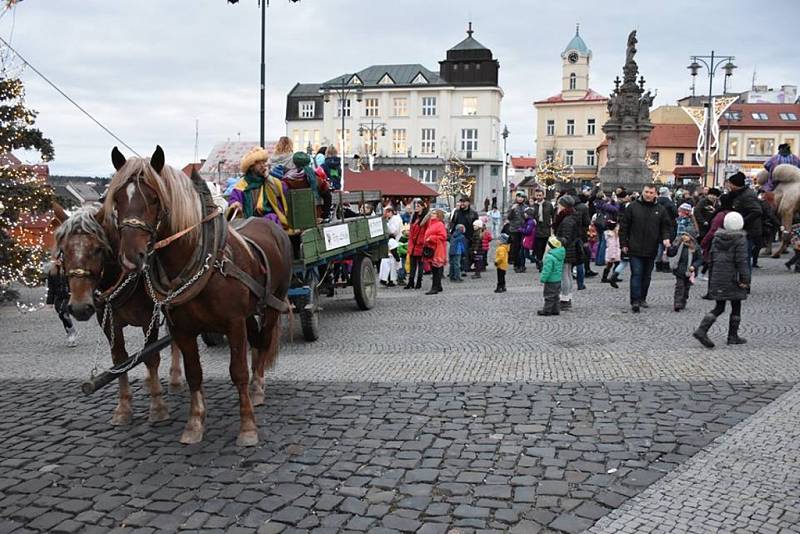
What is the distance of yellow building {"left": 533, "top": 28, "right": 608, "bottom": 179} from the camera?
88.7 meters

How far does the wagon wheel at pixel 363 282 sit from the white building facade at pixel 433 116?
2292 inches

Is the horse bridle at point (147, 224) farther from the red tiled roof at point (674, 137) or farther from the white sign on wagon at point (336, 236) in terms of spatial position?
the red tiled roof at point (674, 137)

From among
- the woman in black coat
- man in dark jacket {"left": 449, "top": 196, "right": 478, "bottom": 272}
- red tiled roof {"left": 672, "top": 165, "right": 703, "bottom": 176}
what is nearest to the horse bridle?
the woman in black coat

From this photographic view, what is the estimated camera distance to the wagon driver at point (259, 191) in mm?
8766

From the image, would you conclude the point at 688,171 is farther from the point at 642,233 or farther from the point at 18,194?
the point at 18,194

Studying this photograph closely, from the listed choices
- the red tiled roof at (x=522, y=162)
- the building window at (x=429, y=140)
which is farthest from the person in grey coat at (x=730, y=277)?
the red tiled roof at (x=522, y=162)

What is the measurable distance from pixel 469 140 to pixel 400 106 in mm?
7809

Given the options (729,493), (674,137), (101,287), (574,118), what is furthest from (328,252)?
(574,118)

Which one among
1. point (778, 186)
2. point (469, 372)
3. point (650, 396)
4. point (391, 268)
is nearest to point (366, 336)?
point (469, 372)

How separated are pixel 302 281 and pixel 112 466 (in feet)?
15.5

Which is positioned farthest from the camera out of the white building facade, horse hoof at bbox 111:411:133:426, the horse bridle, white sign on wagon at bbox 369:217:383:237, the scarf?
the white building facade

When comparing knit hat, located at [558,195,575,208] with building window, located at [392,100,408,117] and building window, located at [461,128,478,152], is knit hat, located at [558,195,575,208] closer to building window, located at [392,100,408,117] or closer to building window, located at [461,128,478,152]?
building window, located at [461,128,478,152]

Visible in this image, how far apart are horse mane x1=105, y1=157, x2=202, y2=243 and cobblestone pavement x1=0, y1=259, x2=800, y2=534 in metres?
1.75

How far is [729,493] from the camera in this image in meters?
4.56
